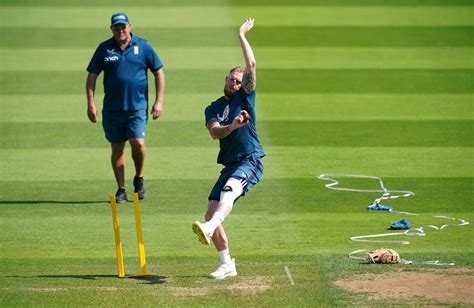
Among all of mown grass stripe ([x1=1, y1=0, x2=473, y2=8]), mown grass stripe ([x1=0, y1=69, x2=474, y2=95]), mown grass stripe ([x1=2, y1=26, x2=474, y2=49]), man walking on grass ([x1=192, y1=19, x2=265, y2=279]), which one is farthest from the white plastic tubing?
mown grass stripe ([x1=1, y1=0, x2=473, y2=8])

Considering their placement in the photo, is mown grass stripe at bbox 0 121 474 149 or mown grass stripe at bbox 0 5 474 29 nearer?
mown grass stripe at bbox 0 121 474 149

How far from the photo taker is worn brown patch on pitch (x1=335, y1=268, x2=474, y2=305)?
1012 centimetres

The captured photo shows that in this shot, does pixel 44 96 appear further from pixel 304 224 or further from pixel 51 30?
pixel 304 224

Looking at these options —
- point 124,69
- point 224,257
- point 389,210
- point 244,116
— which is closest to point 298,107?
point 124,69

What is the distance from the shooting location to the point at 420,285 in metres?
10.5

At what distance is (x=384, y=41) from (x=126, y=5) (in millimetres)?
6586

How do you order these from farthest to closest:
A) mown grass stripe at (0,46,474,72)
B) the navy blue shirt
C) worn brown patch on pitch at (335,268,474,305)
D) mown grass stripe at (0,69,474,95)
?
mown grass stripe at (0,46,474,72) < mown grass stripe at (0,69,474,95) < the navy blue shirt < worn brown patch on pitch at (335,268,474,305)

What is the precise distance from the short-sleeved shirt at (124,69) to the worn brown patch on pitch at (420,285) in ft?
15.8

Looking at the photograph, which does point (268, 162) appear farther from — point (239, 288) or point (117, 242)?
point (239, 288)

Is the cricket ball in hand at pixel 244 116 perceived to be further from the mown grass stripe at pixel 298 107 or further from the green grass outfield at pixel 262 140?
the mown grass stripe at pixel 298 107

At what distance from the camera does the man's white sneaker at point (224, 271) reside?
Answer: 428 inches

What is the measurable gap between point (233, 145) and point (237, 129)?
0.54 ft

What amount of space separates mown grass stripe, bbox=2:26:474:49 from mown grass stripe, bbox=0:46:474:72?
335mm

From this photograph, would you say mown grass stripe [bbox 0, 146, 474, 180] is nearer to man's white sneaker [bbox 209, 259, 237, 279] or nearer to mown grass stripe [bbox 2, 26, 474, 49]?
Answer: man's white sneaker [bbox 209, 259, 237, 279]
